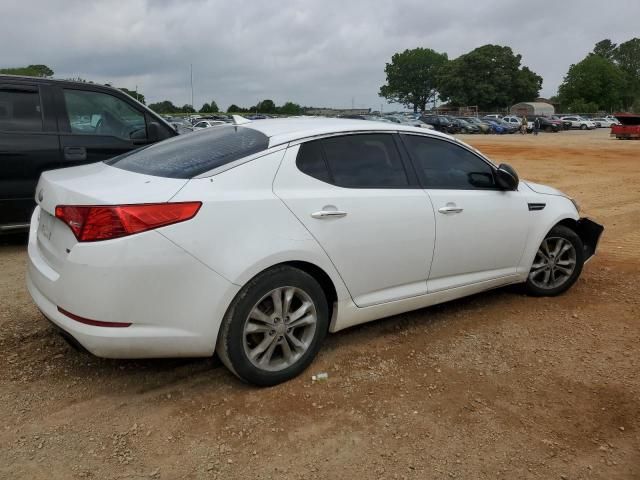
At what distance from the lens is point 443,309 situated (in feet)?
14.6

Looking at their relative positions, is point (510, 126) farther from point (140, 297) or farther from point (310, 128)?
point (140, 297)

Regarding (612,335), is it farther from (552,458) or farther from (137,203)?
(137,203)

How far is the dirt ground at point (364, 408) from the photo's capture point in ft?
8.41

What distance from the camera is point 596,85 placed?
9944cm

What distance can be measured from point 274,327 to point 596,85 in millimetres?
111530

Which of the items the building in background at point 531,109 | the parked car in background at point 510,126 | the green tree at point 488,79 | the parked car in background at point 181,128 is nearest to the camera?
the parked car in background at point 181,128

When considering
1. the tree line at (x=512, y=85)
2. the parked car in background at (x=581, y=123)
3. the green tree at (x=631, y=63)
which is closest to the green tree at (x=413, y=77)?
the tree line at (x=512, y=85)

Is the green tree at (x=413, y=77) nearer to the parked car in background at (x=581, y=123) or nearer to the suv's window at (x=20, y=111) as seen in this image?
the parked car in background at (x=581, y=123)

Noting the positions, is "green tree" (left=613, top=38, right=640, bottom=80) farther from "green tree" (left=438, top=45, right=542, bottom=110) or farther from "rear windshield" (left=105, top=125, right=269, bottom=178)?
"rear windshield" (left=105, top=125, right=269, bottom=178)

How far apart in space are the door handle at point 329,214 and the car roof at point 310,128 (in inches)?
18.4

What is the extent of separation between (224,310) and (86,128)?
399 cm

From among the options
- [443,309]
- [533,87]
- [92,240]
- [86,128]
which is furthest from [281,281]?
[533,87]

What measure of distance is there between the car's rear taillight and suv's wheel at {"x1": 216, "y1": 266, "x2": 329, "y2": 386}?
0.53m

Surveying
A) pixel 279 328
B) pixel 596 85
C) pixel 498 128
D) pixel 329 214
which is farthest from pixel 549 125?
pixel 279 328
